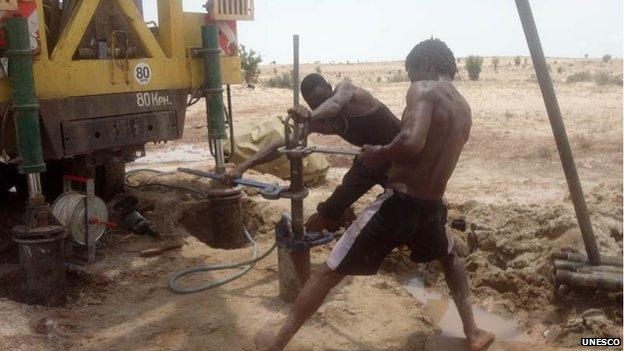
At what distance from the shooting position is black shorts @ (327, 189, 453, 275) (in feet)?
10.6

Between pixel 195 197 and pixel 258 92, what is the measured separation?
16.3 meters

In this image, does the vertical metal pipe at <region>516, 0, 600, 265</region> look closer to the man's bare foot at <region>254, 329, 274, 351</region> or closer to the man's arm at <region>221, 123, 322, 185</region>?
the man's arm at <region>221, 123, 322, 185</region>

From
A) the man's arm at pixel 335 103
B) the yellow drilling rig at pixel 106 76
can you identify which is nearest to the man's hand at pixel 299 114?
the man's arm at pixel 335 103

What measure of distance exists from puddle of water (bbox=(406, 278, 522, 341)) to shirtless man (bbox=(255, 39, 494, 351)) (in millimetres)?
1002

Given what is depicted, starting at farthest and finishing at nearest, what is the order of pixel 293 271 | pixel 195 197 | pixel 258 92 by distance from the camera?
pixel 258 92
pixel 195 197
pixel 293 271

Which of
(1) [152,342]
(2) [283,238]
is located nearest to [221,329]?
(1) [152,342]

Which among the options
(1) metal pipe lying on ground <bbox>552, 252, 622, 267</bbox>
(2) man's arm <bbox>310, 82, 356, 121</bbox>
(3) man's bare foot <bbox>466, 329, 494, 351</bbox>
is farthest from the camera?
(1) metal pipe lying on ground <bbox>552, 252, 622, 267</bbox>

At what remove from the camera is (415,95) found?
309 centimetres

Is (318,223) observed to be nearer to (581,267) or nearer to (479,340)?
(479,340)

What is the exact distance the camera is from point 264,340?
11.1 feet

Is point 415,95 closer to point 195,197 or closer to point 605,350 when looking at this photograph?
point 605,350

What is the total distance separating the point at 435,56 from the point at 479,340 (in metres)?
1.70

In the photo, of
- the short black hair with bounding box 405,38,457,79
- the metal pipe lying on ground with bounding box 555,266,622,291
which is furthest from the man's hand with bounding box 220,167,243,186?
the metal pipe lying on ground with bounding box 555,266,622,291

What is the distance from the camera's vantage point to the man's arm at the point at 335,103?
391 centimetres
